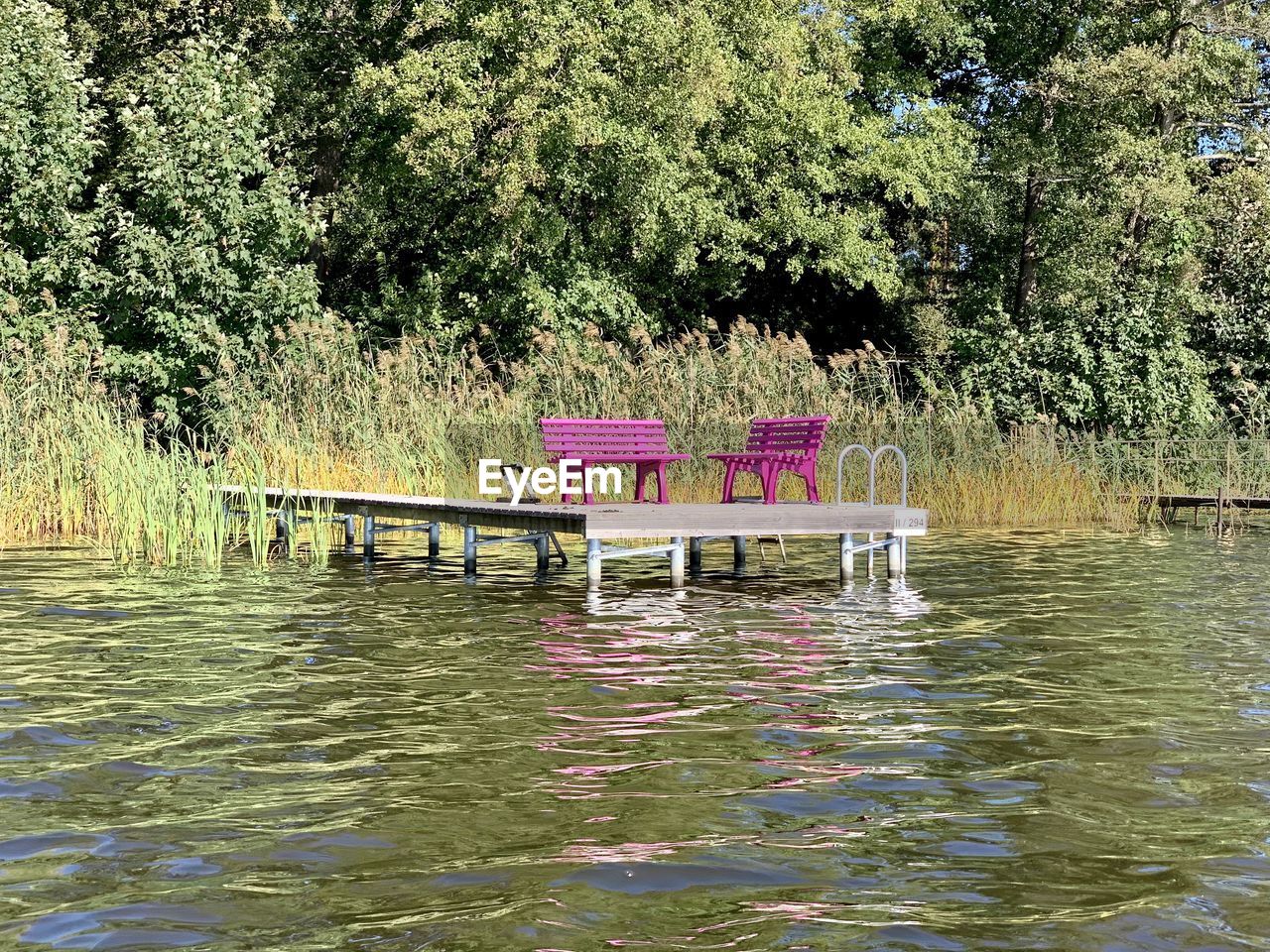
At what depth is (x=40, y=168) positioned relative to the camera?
23.6m

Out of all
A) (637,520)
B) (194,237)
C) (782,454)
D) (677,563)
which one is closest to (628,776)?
(637,520)

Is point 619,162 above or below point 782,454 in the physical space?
above

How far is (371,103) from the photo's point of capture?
82.9ft

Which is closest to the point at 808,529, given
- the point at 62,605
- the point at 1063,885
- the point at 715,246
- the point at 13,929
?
the point at 62,605

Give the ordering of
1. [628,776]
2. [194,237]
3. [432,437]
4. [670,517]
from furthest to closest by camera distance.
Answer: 1. [194,237]
2. [432,437]
3. [670,517]
4. [628,776]

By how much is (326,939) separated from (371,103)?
22.7 m

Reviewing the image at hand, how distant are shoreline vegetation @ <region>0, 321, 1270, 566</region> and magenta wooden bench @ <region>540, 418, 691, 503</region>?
2.21 m

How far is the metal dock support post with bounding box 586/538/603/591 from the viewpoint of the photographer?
11617 millimetres

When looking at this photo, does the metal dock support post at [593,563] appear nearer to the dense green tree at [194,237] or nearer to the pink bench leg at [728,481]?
the pink bench leg at [728,481]

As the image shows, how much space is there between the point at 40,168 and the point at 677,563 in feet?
50.6

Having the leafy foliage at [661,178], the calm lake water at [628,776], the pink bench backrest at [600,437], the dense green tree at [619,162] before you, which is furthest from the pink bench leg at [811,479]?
the dense green tree at [619,162]

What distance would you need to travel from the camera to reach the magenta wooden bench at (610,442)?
523 inches

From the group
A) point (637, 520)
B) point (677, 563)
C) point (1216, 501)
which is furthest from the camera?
point (1216, 501)

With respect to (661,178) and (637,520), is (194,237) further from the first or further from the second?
(637,520)
